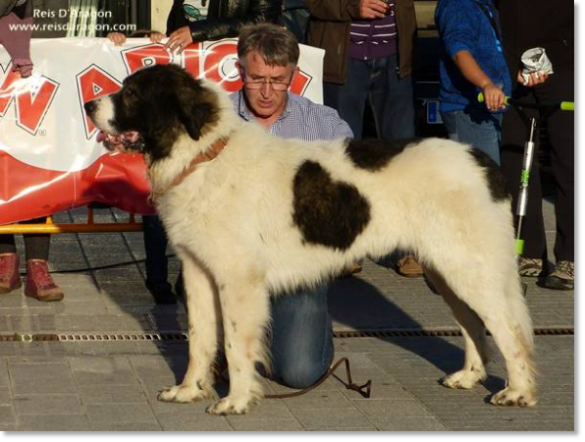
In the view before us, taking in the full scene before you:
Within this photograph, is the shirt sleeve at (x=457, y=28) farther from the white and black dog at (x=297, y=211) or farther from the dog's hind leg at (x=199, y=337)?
the dog's hind leg at (x=199, y=337)

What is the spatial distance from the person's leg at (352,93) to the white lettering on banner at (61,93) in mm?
1267

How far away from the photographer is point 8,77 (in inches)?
333

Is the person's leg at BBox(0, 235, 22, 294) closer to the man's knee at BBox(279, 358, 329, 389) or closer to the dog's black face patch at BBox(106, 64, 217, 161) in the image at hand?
the man's knee at BBox(279, 358, 329, 389)

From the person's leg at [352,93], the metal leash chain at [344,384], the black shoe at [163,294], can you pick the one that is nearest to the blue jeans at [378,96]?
the person's leg at [352,93]

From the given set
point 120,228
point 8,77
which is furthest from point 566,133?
point 8,77

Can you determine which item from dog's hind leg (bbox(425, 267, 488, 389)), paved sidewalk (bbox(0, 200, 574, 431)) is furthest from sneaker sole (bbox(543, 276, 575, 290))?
dog's hind leg (bbox(425, 267, 488, 389))

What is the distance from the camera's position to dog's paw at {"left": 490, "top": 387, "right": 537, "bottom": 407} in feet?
20.9

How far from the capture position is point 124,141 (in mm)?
5992

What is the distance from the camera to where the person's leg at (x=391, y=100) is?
9.30 m

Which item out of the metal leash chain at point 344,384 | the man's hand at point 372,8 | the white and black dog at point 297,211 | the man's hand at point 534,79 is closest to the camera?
the white and black dog at point 297,211

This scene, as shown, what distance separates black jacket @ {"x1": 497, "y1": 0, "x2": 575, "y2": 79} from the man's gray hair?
9.21 ft

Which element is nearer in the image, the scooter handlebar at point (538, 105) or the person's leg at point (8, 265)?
the scooter handlebar at point (538, 105)

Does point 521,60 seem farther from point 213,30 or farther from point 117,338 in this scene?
point 117,338

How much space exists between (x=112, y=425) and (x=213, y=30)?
3398 mm
